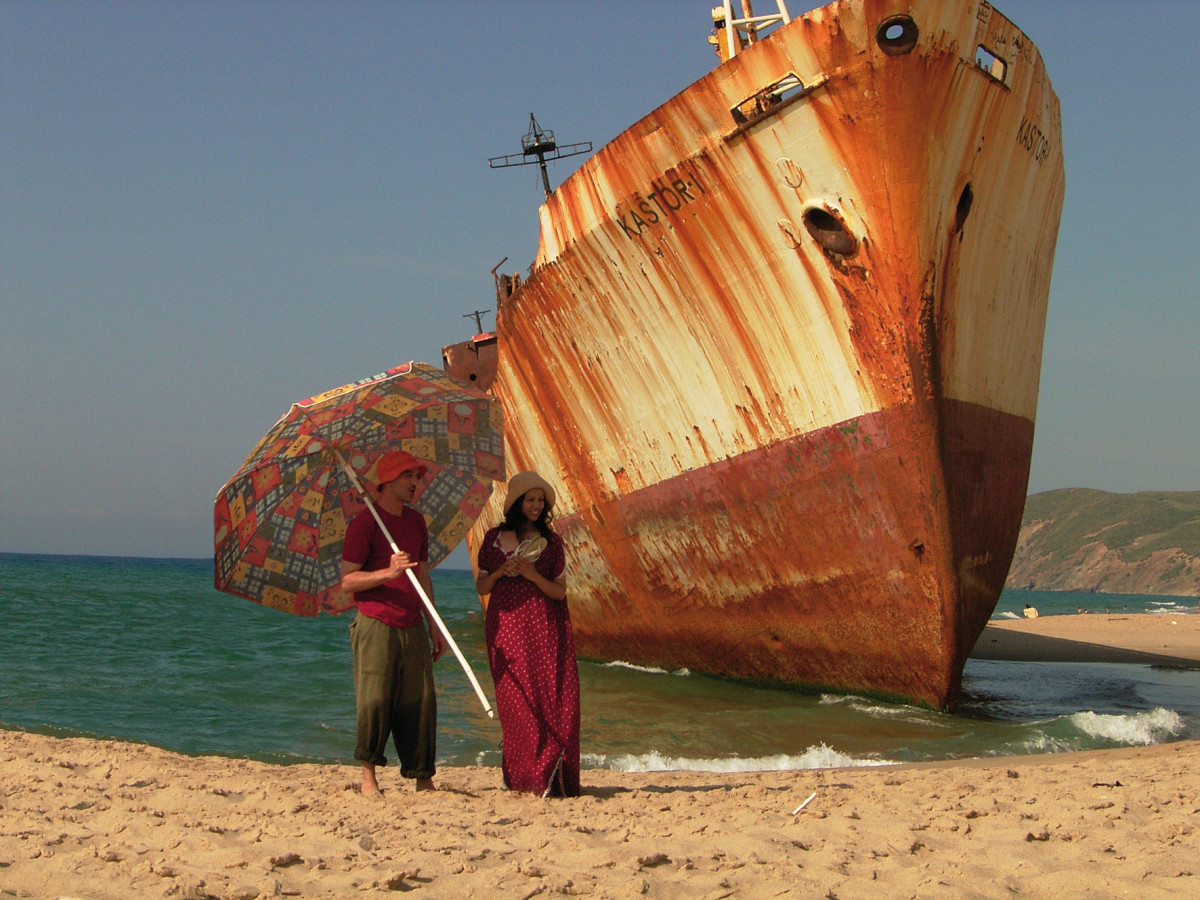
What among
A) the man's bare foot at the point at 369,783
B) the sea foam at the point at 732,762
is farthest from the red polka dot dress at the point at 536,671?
the sea foam at the point at 732,762

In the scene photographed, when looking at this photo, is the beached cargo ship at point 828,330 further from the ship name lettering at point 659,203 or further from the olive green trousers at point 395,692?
the olive green trousers at point 395,692

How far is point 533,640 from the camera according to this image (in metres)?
3.75

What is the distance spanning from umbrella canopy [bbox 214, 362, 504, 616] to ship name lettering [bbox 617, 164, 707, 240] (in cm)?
388

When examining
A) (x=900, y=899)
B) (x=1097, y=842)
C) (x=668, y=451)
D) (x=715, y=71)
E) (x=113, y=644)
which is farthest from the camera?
(x=113, y=644)

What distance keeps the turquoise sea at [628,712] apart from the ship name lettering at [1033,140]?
419cm

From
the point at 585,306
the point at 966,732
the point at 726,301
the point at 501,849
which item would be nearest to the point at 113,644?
the point at 585,306

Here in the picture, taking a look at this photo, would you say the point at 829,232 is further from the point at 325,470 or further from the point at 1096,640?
the point at 1096,640

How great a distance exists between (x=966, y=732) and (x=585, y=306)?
14.4ft

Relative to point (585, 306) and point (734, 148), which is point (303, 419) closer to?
point (734, 148)

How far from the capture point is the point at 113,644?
1392 cm

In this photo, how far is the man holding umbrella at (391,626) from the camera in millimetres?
3652

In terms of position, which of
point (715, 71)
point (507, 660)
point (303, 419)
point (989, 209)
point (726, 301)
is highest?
point (715, 71)

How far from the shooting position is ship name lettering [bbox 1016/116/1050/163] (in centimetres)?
761

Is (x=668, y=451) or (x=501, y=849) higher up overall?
(x=668, y=451)
